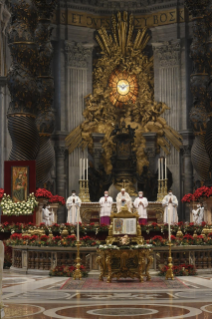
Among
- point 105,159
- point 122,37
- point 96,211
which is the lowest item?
point 96,211

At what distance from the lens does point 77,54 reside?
33.1 m

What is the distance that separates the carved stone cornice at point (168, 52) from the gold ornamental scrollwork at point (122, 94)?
110cm

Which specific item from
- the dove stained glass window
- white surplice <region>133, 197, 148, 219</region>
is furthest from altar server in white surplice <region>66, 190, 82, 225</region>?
the dove stained glass window

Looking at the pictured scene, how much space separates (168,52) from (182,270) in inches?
803

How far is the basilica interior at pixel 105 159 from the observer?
1221cm

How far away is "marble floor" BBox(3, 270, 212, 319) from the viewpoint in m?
8.73

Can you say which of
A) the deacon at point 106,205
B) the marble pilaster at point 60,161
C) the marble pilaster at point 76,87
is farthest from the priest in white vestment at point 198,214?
the marble pilaster at point 76,87

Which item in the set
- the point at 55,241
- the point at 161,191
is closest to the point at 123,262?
the point at 55,241

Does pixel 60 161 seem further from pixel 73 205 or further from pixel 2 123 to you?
pixel 73 205

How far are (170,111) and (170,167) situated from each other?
282 centimetres

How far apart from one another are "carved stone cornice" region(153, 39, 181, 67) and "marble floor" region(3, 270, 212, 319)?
2009 cm

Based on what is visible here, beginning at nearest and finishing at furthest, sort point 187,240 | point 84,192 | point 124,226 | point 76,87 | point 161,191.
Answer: point 124,226, point 187,240, point 161,191, point 84,192, point 76,87

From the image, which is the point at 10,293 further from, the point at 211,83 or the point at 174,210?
the point at 174,210

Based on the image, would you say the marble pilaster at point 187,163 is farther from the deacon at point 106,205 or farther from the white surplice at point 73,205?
the white surplice at point 73,205
